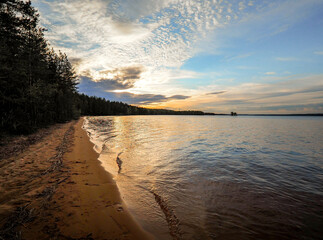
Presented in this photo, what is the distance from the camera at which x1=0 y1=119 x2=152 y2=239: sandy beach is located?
10.4ft

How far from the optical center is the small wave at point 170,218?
3521mm

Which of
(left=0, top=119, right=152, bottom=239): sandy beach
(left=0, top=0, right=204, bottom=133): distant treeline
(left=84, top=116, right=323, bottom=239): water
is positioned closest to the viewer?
(left=0, top=119, right=152, bottom=239): sandy beach

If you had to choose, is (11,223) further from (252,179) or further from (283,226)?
(252,179)

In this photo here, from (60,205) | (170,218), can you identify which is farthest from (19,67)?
(170,218)

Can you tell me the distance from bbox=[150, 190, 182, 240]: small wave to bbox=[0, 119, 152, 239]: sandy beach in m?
0.64

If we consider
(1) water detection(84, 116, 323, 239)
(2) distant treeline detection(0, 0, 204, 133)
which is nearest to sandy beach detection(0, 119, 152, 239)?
(1) water detection(84, 116, 323, 239)

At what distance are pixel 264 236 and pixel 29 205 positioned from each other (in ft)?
20.7

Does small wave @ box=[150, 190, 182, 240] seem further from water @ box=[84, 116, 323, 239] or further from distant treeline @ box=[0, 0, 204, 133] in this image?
distant treeline @ box=[0, 0, 204, 133]

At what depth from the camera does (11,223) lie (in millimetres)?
3215

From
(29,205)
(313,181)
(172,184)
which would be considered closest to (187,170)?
(172,184)

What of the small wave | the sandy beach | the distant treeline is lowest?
the small wave

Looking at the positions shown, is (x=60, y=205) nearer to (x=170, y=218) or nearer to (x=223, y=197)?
(x=170, y=218)

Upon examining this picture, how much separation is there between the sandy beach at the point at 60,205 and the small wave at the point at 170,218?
64cm

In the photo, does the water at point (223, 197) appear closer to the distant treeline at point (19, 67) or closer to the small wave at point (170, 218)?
the small wave at point (170, 218)
